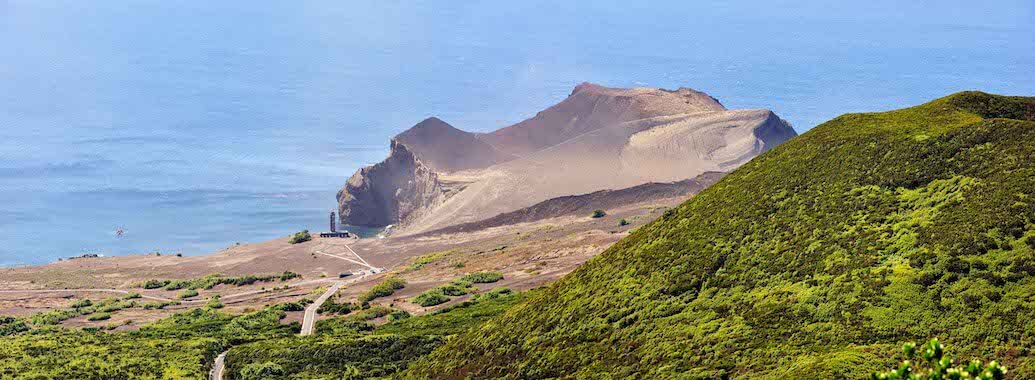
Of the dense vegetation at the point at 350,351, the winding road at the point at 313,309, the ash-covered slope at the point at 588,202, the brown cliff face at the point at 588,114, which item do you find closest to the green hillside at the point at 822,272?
the dense vegetation at the point at 350,351

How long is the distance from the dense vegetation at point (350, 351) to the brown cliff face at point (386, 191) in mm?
61067

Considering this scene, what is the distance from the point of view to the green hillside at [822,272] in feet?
83.5

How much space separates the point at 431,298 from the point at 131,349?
1572cm

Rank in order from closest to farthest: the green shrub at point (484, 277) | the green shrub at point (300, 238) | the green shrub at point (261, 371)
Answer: the green shrub at point (261, 371) < the green shrub at point (484, 277) < the green shrub at point (300, 238)

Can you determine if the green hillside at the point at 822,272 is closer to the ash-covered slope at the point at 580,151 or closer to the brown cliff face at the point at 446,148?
the ash-covered slope at the point at 580,151

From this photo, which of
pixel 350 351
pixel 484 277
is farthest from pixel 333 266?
pixel 350 351

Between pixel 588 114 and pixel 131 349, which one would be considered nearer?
pixel 131 349

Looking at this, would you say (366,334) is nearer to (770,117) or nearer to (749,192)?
(749,192)

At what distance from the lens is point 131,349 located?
45594 mm

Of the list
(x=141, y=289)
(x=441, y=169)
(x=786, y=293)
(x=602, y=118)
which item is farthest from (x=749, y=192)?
(x=602, y=118)

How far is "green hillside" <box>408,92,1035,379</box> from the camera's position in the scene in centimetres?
2544

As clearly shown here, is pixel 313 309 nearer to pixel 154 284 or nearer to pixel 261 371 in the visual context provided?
pixel 261 371

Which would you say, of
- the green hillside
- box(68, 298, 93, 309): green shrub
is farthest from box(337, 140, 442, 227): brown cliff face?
the green hillside

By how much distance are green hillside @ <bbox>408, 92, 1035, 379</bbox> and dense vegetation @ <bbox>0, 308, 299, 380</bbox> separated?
10446mm
